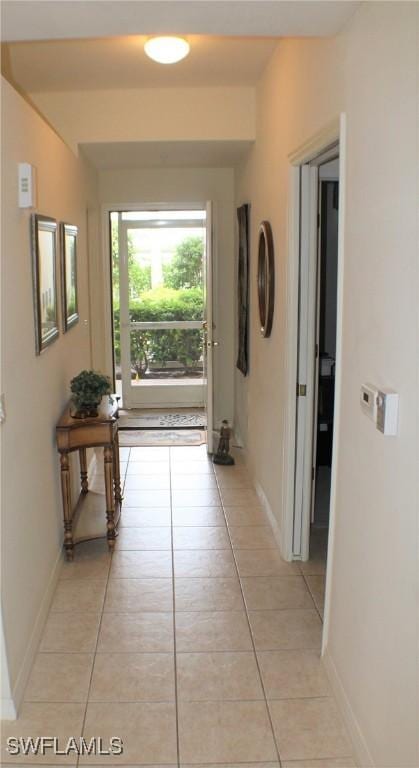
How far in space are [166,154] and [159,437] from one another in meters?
2.45

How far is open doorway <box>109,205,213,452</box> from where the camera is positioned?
22.7 ft

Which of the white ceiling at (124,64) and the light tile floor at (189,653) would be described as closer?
the light tile floor at (189,653)

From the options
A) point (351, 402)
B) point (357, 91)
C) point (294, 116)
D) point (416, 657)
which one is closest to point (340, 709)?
point (416, 657)

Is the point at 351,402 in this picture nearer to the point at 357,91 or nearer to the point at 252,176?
the point at 357,91

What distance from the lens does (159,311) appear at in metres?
7.16

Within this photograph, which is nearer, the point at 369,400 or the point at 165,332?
the point at 369,400

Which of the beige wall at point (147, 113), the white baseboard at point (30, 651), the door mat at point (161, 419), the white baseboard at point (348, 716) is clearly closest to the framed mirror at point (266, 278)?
the beige wall at point (147, 113)

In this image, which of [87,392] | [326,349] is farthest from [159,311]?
[87,392]

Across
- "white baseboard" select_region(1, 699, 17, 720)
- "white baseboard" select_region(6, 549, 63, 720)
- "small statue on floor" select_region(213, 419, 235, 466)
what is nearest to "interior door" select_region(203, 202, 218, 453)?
"small statue on floor" select_region(213, 419, 235, 466)

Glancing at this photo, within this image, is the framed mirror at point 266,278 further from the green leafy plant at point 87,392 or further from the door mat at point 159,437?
the door mat at point 159,437

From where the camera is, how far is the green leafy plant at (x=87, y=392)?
3605 millimetres

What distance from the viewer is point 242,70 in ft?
13.2

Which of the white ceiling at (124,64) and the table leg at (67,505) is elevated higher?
the white ceiling at (124,64)

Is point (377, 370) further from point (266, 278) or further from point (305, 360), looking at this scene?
point (266, 278)
